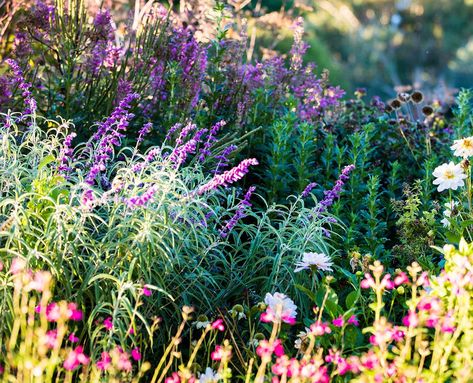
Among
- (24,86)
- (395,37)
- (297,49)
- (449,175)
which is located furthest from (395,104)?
(395,37)

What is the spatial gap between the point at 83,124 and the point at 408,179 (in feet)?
7.18

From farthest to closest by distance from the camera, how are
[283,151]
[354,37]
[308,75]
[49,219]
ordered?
1. [354,37]
2. [308,75]
3. [283,151]
4. [49,219]

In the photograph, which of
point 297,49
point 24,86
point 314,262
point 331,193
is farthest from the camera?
point 297,49

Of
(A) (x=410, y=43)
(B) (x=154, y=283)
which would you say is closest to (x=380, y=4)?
(A) (x=410, y=43)

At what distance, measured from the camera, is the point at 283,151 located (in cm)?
459

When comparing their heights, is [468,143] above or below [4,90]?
above

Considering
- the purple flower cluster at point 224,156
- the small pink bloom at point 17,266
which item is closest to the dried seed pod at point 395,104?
the purple flower cluster at point 224,156

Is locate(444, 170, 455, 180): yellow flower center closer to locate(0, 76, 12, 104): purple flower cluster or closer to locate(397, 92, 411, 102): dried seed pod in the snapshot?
locate(397, 92, 411, 102): dried seed pod

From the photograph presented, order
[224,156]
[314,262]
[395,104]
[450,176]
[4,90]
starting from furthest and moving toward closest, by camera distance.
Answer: [395,104] < [4,90] < [224,156] < [450,176] < [314,262]

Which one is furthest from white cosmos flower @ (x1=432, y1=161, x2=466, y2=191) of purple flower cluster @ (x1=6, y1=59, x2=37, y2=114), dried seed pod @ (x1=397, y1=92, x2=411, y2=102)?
purple flower cluster @ (x1=6, y1=59, x2=37, y2=114)

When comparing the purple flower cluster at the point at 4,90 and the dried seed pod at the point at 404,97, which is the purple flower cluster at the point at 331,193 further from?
the purple flower cluster at the point at 4,90

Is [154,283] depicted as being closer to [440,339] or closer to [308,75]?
[440,339]

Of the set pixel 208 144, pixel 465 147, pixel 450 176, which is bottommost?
pixel 208 144

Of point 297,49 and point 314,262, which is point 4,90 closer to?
point 297,49
